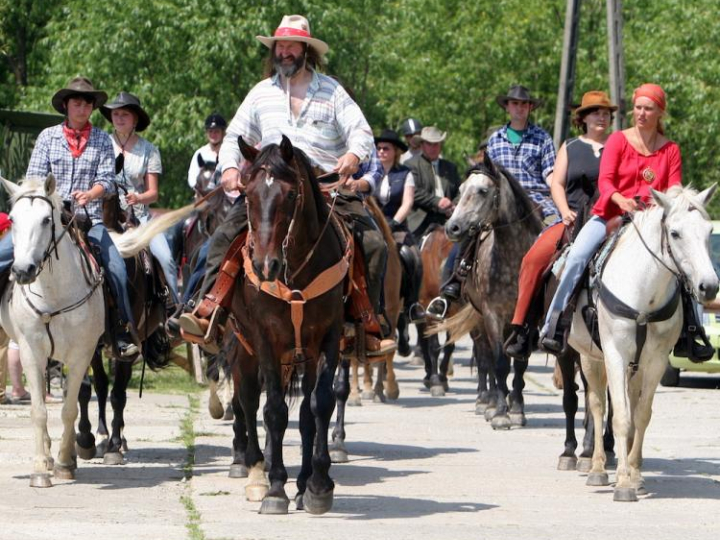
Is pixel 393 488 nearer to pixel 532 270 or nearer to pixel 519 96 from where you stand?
pixel 532 270

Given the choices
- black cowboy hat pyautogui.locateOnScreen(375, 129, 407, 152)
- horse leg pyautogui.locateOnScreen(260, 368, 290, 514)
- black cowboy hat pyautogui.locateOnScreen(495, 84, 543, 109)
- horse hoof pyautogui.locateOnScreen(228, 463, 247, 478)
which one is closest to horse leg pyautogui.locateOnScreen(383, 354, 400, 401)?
black cowboy hat pyautogui.locateOnScreen(375, 129, 407, 152)

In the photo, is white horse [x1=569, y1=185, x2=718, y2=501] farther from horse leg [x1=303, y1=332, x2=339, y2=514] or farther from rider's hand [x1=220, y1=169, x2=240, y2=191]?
rider's hand [x1=220, y1=169, x2=240, y2=191]

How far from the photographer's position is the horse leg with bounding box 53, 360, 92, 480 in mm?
11445

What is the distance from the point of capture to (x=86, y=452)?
495 inches

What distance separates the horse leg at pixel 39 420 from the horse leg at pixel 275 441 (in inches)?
76.7

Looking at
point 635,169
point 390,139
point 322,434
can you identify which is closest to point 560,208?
point 635,169

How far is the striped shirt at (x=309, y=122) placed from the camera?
36.1 ft

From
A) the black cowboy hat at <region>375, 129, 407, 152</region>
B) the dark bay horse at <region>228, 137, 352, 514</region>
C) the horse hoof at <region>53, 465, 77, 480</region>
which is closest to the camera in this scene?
the dark bay horse at <region>228, 137, 352, 514</region>

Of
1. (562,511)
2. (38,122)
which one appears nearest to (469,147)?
(38,122)

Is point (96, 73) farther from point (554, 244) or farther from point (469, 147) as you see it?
point (554, 244)

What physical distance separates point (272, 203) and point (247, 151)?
0.51 m

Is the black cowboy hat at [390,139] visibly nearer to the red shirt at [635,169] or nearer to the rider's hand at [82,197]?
the rider's hand at [82,197]

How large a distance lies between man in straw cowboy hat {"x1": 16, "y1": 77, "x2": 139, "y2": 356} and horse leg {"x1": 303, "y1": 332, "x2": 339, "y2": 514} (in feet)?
8.59

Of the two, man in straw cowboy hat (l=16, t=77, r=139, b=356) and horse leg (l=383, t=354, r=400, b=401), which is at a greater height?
man in straw cowboy hat (l=16, t=77, r=139, b=356)
